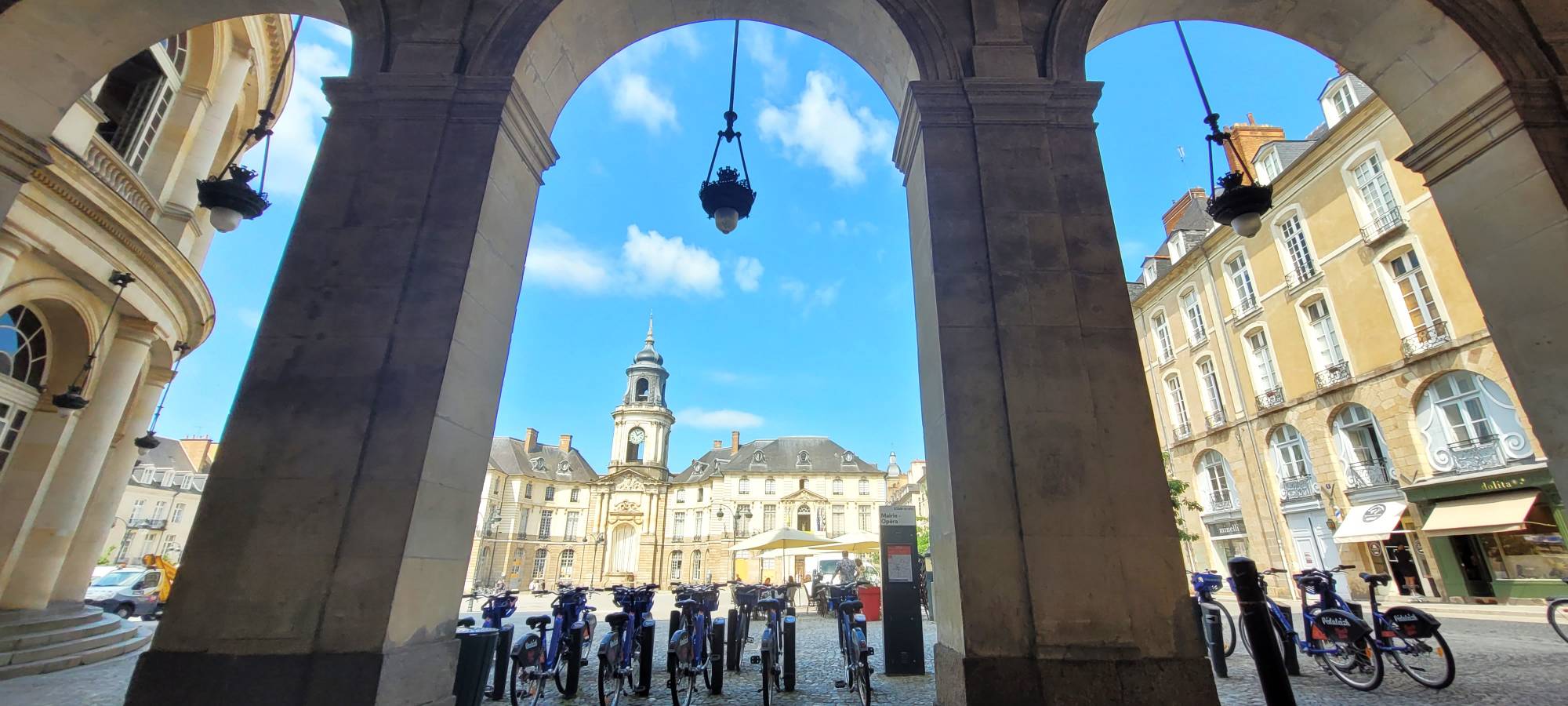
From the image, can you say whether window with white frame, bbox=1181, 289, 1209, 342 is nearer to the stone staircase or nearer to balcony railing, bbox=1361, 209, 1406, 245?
balcony railing, bbox=1361, 209, 1406, 245

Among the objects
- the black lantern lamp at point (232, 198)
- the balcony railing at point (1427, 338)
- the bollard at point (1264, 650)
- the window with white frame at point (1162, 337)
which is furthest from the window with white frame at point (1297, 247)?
the black lantern lamp at point (232, 198)

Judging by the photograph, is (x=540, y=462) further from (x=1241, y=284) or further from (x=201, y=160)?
(x=1241, y=284)

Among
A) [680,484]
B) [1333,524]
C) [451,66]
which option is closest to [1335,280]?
[1333,524]

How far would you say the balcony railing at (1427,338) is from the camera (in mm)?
Answer: 16266

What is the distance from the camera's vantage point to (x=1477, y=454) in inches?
613

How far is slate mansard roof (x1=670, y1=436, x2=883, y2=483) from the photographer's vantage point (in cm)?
6341

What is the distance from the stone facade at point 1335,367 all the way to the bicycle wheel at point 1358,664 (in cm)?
1104

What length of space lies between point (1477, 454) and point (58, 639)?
27641 millimetres

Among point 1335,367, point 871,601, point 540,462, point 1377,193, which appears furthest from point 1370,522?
point 540,462

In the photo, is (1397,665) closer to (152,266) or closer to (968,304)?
(968,304)

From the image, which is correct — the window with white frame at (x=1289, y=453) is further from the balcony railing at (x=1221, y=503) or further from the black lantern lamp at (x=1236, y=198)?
the black lantern lamp at (x=1236, y=198)

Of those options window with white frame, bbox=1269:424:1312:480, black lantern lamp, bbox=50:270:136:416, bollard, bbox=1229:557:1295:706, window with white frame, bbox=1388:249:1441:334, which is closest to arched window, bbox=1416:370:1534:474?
window with white frame, bbox=1388:249:1441:334

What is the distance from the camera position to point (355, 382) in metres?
4.03

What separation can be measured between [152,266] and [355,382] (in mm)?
9238
